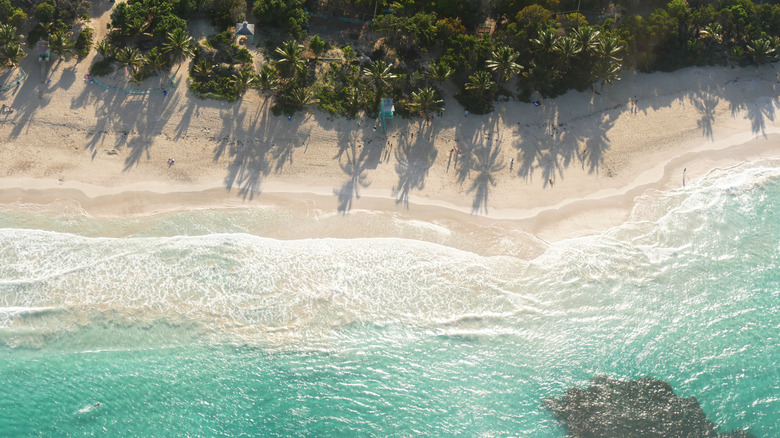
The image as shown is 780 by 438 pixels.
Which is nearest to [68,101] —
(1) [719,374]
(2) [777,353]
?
(1) [719,374]

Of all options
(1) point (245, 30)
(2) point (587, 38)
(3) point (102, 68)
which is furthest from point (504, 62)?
(3) point (102, 68)

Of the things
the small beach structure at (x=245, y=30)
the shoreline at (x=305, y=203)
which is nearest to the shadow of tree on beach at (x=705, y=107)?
the shoreline at (x=305, y=203)

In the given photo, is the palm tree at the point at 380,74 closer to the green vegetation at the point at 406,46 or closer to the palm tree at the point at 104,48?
the green vegetation at the point at 406,46

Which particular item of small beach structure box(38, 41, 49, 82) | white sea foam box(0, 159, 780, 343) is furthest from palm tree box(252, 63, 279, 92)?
small beach structure box(38, 41, 49, 82)

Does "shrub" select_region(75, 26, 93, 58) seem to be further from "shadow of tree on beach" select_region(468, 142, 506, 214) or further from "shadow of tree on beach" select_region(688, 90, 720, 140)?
"shadow of tree on beach" select_region(688, 90, 720, 140)

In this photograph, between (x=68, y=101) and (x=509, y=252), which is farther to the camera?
(x=68, y=101)

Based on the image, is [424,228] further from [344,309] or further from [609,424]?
[609,424]
